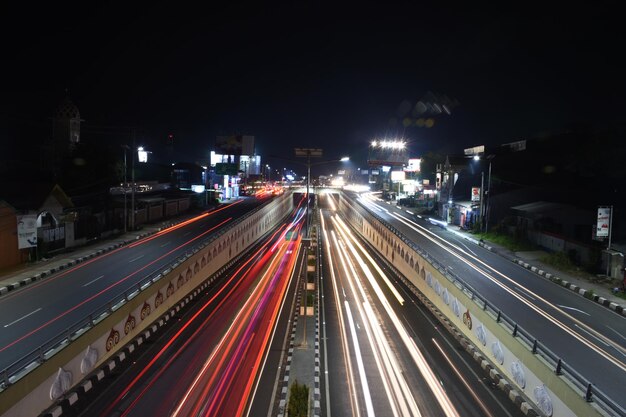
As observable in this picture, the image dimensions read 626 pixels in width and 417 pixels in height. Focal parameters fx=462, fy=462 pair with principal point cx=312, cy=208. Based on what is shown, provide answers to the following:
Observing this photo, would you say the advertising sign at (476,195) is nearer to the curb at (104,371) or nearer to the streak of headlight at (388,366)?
the streak of headlight at (388,366)

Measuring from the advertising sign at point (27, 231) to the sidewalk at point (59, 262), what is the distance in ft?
4.30

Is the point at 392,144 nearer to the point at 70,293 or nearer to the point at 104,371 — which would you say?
the point at 70,293

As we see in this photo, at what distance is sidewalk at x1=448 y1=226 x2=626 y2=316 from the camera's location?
21.8 metres

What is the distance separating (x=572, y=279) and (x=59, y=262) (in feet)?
100.0

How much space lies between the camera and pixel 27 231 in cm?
2689

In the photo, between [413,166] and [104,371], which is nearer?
[104,371]

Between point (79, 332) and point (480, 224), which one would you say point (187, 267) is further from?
point (480, 224)

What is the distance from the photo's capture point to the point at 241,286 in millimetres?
25750

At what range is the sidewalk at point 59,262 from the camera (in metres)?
23.5

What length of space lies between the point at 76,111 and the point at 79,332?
2707 inches

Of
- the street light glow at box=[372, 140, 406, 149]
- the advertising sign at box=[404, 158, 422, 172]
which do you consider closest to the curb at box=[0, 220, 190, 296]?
the street light glow at box=[372, 140, 406, 149]

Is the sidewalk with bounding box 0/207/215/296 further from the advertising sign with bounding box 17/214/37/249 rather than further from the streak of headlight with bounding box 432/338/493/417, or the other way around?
the streak of headlight with bounding box 432/338/493/417

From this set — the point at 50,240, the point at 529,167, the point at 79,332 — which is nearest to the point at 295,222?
the point at 529,167

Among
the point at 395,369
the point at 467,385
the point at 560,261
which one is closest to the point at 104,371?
the point at 395,369
